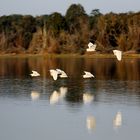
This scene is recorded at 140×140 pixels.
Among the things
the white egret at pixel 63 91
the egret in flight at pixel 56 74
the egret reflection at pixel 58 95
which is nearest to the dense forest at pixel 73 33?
the egret in flight at pixel 56 74

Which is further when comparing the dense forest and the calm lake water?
the dense forest

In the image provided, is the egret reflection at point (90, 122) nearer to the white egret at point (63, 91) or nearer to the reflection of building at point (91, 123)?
the reflection of building at point (91, 123)

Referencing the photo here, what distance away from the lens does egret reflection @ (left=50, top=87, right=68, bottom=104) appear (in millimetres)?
16987

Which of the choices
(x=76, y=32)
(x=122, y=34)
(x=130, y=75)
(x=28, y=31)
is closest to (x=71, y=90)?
(x=130, y=75)

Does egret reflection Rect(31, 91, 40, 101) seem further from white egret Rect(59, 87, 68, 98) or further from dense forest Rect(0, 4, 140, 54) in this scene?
dense forest Rect(0, 4, 140, 54)

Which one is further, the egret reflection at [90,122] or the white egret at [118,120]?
the white egret at [118,120]

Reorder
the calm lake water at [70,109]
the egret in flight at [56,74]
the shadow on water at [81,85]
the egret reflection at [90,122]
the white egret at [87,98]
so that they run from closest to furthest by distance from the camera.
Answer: the calm lake water at [70,109]
the egret reflection at [90,122]
the white egret at [87,98]
the shadow on water at [81,85]
the egret in flight at [56,74]

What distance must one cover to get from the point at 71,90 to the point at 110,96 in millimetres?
2144

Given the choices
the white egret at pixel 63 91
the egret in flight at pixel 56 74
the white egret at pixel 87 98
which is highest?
the egret in flight at pixel 56 74

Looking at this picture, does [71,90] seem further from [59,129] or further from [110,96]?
[59,129]

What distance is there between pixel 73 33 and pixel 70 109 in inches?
1654

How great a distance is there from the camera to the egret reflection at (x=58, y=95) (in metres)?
17.0

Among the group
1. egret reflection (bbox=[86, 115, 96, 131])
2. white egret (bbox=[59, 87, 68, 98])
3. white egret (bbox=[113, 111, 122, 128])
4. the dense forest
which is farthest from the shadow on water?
the dense forest

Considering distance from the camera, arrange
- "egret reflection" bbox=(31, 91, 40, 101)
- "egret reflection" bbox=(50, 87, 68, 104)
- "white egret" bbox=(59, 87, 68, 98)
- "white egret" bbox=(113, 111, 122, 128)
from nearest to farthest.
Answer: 1. "white egret" bbox=(113, 111, 122, 128)
2. "egret reflection" bbox=(50, 87, 68, 104)
3. "egret reflection" bbox=(31, 91, 40, 101)
4. "white egret" bbox=(59, 87, 68, 98)
